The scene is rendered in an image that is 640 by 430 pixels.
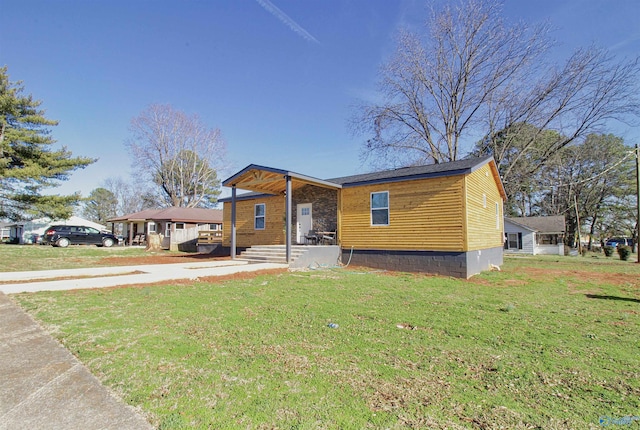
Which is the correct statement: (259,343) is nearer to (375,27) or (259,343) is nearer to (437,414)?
(437,414)

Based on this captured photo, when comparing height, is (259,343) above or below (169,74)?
below

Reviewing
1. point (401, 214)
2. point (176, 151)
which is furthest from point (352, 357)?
point (176, 151)

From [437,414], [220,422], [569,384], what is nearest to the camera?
[220,422]

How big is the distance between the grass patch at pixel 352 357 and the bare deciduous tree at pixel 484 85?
57.8 feet

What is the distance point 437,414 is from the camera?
7.24 ft

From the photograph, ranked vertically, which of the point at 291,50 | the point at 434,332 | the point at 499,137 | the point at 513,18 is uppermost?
the point at 513,18

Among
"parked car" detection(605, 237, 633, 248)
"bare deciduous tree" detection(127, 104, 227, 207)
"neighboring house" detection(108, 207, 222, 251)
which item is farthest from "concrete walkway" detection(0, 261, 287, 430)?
"parked car" detection(605, 237, 633, 248)

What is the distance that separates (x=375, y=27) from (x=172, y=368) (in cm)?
1847

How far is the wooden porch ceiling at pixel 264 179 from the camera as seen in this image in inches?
467

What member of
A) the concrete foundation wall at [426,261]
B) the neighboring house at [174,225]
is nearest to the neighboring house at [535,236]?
the concrete foundation wall at [426,261]

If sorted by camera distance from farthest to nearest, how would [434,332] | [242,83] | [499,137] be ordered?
[499,137]
[242,83]
[434,332]

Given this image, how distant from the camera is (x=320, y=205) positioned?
45.8 feet

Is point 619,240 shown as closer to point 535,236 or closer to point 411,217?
point 535,236

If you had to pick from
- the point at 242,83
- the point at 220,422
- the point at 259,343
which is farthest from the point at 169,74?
the point at 220,422
